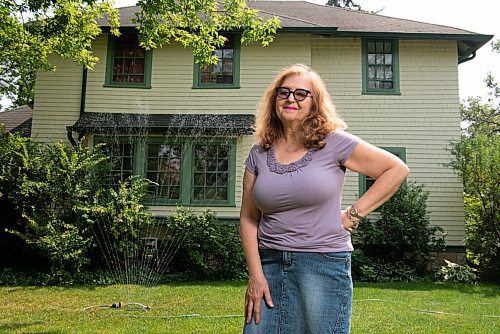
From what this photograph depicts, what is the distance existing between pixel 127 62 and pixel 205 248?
18.2 feet

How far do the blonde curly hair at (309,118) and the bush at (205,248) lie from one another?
25.5ft

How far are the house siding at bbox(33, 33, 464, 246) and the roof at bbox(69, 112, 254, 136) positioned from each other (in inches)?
8.9

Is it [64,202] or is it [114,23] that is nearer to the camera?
[114,23]

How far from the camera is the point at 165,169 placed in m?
11.9

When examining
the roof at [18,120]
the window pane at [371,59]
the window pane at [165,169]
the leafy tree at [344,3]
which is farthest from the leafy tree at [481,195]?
the leafy tree at [344,3]

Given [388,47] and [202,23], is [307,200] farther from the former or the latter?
[388,47]

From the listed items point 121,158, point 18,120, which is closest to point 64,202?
point 121,158

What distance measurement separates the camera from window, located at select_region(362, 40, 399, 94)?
40.4ft

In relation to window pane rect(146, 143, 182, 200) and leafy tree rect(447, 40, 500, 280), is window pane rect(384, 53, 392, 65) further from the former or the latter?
window pane rect(146, 143, 182, 200)

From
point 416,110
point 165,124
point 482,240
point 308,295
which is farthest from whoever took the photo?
point 416,110

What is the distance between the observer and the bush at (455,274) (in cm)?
1027

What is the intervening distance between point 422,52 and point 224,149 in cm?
567

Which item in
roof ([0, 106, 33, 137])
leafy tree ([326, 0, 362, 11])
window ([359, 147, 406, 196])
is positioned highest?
leafy tree ([326, 0, 362, 11])

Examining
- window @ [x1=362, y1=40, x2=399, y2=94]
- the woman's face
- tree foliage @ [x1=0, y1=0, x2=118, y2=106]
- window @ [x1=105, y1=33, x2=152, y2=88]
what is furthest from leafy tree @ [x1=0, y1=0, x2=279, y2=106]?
the woman's face
